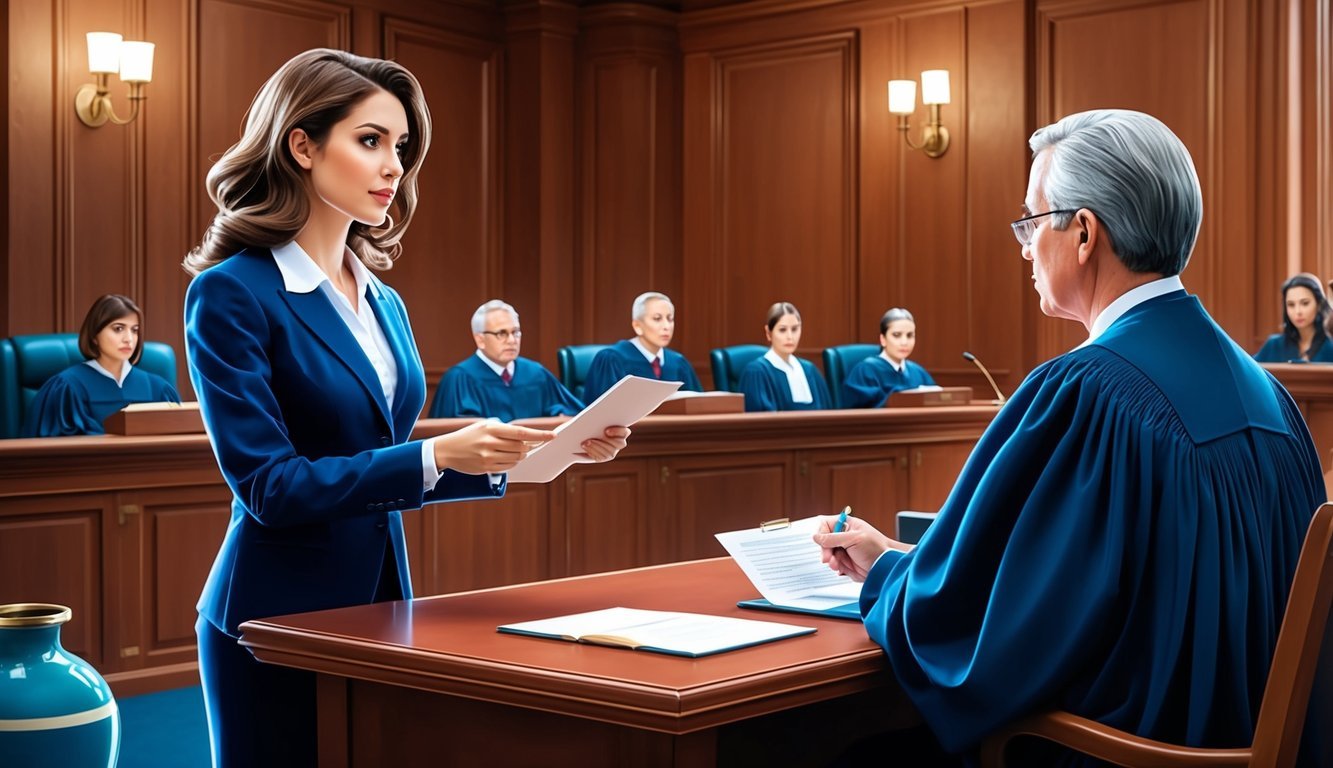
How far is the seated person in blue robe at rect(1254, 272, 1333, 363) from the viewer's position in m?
7.61

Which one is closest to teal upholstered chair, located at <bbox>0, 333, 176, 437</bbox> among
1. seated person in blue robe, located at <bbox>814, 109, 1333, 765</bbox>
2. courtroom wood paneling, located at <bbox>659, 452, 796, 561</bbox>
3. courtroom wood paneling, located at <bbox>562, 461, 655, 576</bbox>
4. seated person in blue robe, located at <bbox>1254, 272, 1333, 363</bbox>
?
courtroom wood paneling, located at <bbox>562, 461, 655, 576</bbox>

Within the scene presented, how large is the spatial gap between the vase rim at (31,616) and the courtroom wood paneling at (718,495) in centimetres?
392

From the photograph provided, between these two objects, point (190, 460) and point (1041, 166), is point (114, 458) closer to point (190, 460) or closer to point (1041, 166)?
point (190, 460)

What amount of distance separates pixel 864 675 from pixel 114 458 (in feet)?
11.4

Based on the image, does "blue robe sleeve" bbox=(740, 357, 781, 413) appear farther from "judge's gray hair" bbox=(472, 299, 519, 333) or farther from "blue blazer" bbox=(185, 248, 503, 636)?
"blue blazer" bbox=(185, 248, 503, 636)

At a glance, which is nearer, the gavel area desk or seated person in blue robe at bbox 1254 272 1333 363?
the gavel area desk

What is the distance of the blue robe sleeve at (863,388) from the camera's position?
8492mm

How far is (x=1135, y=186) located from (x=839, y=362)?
730 centimetres

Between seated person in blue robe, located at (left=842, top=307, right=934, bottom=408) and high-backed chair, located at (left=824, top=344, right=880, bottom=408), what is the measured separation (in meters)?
0.06

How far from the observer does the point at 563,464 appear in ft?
7.18

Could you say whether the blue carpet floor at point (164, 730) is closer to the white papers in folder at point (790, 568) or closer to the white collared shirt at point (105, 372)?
the white collared shirt at point (105, 372)

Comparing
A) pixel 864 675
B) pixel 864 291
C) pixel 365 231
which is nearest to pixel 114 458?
pixel 365 231

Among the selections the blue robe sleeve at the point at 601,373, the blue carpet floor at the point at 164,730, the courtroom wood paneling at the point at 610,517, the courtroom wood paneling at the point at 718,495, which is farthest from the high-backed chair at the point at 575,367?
the blue carpet floor at the point at 164,730

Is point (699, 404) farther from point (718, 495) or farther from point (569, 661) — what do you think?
point (569, 661)
